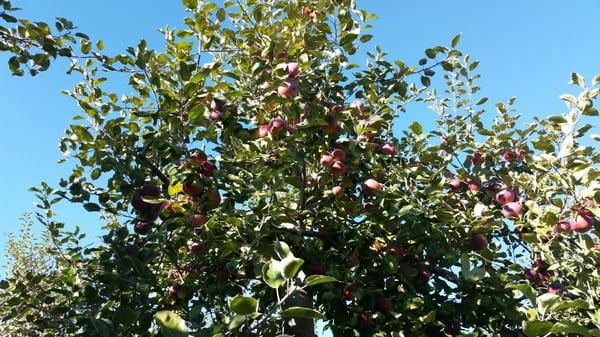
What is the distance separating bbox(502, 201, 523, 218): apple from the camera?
9.77 ft

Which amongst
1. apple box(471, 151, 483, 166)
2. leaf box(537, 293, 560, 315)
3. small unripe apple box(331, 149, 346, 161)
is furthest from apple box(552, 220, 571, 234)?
small unripe apple box(331, 149, 346, 161)

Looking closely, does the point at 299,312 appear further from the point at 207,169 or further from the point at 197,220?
the point at 207,169

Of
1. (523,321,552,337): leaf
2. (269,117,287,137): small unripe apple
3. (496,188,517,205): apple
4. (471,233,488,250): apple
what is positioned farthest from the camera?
(496,188,517,205): apple

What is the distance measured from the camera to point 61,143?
3.29 metres

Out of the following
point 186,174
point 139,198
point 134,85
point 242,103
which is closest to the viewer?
point 186,174

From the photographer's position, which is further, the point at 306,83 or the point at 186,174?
the point at 306,83

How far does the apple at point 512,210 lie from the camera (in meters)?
2.98

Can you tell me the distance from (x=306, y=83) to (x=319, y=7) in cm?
53

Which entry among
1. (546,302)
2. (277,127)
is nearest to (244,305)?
(546,302)

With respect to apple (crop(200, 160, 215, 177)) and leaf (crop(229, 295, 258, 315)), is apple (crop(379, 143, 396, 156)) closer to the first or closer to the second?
apple (crop(200, 160, 215, 177))

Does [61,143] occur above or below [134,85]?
below

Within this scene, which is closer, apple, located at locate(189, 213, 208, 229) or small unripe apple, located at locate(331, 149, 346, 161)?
apple, located at locate(189, 213, 208, 229)

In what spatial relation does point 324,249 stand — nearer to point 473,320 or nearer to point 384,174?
point 384,174

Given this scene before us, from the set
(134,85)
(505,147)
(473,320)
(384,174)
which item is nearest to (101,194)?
(134,85)
